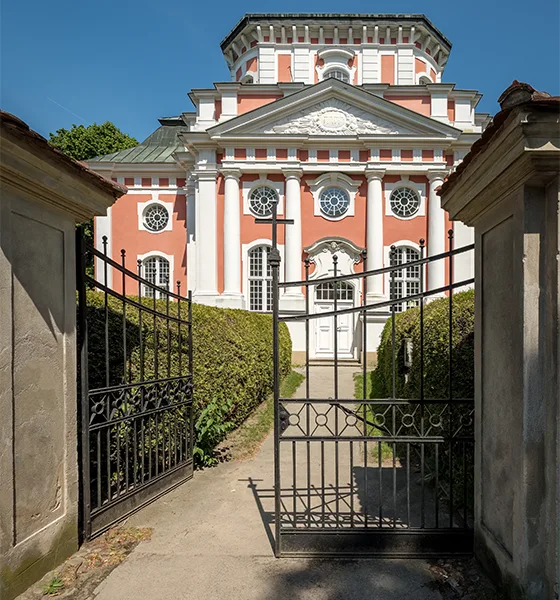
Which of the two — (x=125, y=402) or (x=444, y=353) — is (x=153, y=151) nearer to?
(x=125, y=402)

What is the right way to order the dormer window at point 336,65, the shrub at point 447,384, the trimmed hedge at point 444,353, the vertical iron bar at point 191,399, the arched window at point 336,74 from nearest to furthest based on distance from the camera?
the shrub at point 447,384
the trimmed hedge at point 444,353
the vertical iron bar at point 191,399
the dormer window at point 336,65
the arched window at point 336,74

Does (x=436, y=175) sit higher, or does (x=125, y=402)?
(x=436, y=175)

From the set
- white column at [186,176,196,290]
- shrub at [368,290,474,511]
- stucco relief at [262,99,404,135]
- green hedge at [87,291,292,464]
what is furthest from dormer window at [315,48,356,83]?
shrub at [368,290,474,511]

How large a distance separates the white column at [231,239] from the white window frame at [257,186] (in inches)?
13.0

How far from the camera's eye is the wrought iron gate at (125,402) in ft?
11.4

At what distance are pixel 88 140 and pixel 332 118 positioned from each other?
15540 mm

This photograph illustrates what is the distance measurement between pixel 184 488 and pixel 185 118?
59.9 ft

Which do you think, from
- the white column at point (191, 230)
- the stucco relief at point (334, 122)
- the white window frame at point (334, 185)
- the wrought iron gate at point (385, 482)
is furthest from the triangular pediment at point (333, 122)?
the wrought iron gate at point (385, 482)

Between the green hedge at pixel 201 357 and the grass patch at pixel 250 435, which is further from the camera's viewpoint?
the grass patch at pixel 250 435

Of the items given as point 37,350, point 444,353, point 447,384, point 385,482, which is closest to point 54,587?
point 37,350

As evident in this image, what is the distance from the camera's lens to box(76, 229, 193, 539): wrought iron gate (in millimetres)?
3479

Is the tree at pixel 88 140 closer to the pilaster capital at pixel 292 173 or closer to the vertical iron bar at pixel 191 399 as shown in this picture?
the pilaster capital at pixel 292 173

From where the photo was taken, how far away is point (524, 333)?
242cm

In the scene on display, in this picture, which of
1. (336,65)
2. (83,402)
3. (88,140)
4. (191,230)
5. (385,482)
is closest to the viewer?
(83,402)
